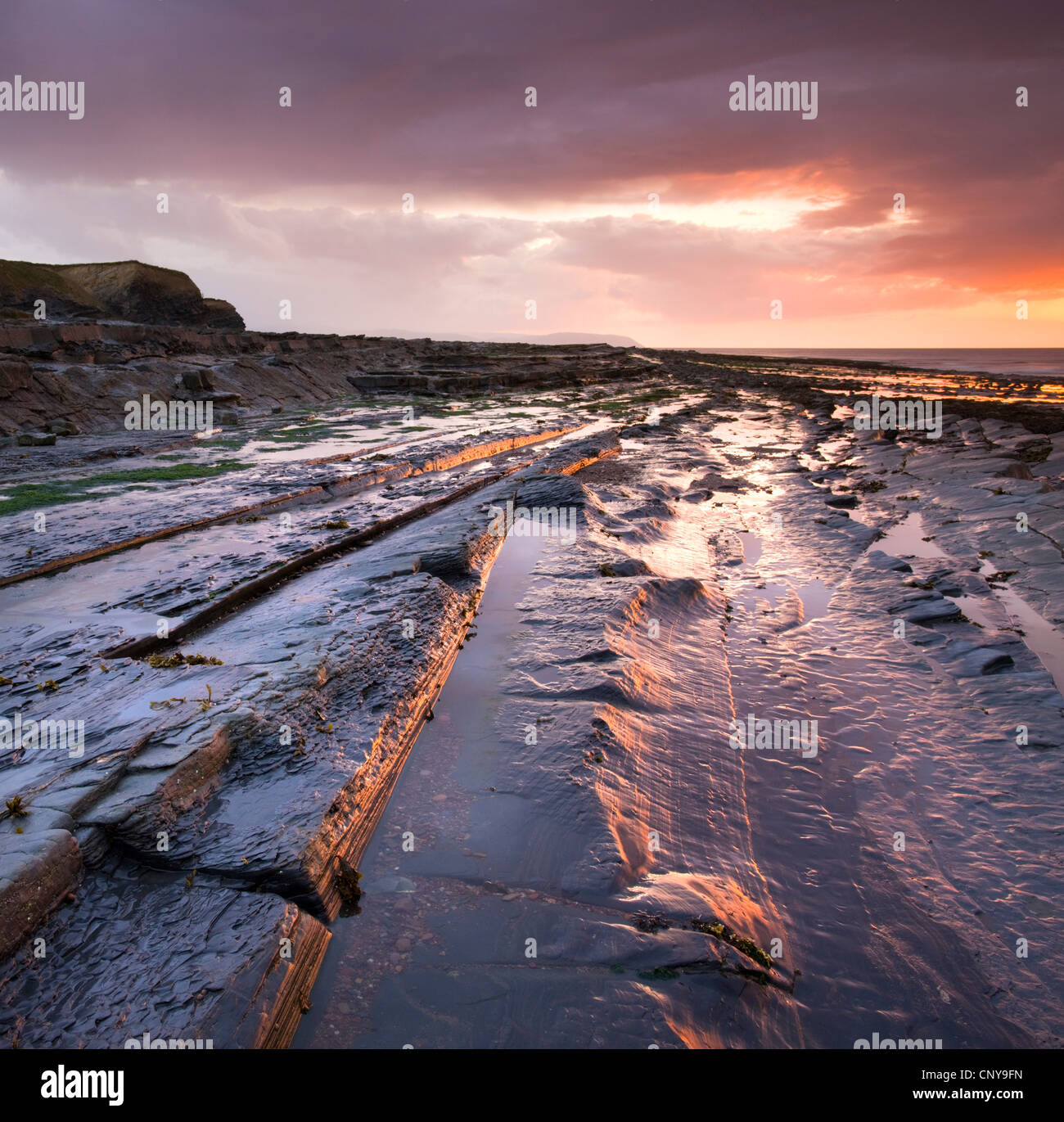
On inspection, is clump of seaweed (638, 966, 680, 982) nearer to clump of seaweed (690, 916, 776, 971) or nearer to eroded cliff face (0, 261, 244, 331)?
clump of seaweed (690, 916, 776, 971)

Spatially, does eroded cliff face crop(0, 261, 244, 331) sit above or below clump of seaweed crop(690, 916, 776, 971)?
above

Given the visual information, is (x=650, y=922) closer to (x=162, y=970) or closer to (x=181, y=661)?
(x=162, y=970)

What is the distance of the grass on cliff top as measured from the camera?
724 cm

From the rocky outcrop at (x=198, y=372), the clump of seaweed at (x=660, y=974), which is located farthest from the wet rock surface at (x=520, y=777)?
the rocky outcrop at (x=198, y=372)

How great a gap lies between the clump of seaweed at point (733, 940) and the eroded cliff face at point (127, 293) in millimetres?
29181

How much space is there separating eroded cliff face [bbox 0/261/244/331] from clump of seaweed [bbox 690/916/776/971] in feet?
95.7

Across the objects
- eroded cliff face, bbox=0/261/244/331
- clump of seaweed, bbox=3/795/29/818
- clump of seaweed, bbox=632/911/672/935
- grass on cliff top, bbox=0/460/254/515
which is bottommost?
clump of seaweed, bbox=632/911/672/935

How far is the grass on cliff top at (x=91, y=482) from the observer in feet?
23.8

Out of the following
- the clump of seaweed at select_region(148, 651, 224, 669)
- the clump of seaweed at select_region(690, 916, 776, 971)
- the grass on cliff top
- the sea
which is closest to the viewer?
the clump of seaweed at select_region(690, 916, 776, 971)

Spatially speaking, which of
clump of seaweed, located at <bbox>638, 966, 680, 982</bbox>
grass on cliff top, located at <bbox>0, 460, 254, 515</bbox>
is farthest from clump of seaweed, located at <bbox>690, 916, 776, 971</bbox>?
grass on cliff top, located at <bbox>0, 460, 254, 515</bbox>

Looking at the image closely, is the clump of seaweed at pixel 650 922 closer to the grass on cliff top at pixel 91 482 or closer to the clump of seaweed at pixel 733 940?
the clump of seaweed at pixel 733 940

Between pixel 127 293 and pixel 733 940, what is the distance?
3844cm

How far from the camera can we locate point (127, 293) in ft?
102
